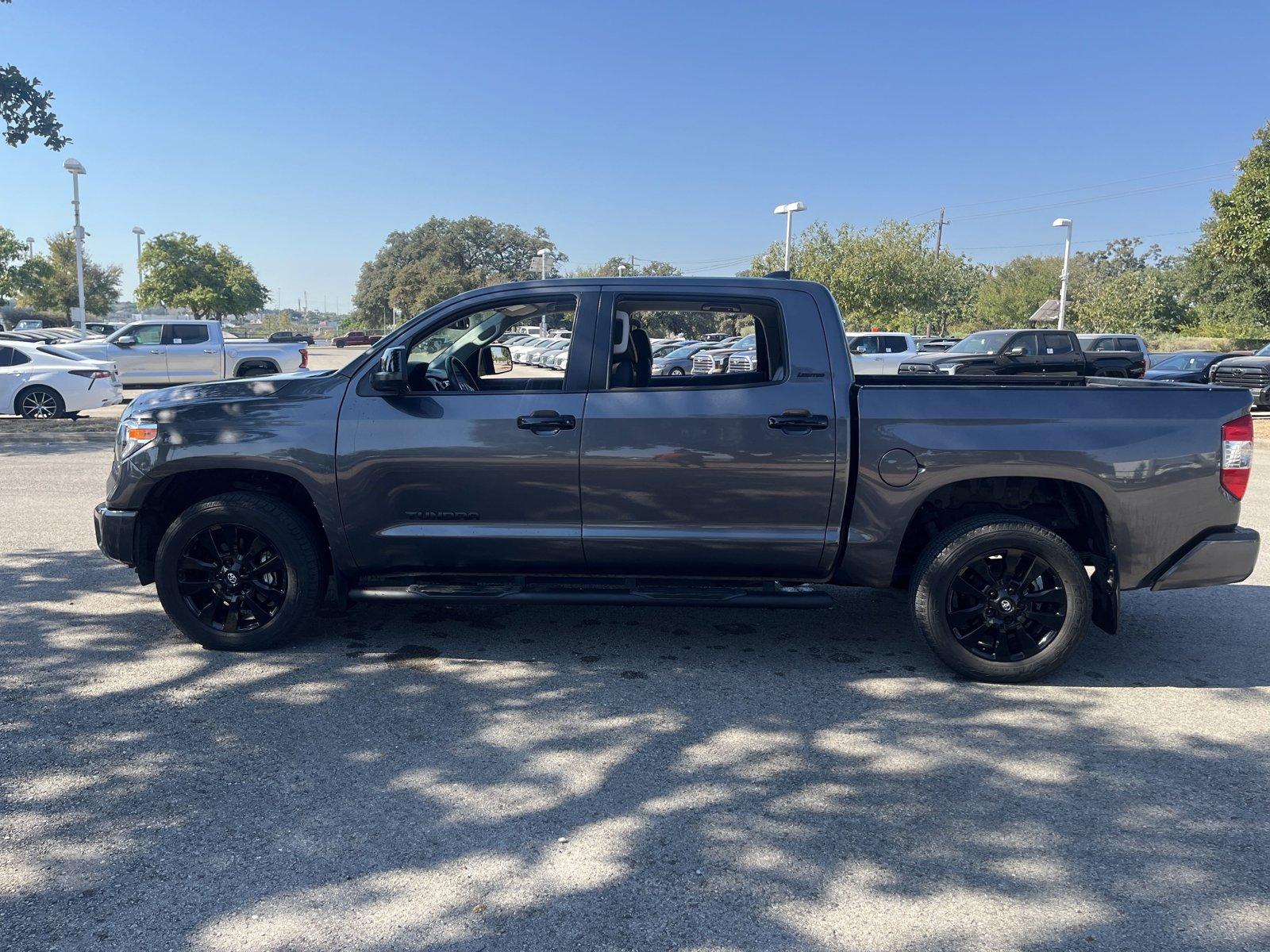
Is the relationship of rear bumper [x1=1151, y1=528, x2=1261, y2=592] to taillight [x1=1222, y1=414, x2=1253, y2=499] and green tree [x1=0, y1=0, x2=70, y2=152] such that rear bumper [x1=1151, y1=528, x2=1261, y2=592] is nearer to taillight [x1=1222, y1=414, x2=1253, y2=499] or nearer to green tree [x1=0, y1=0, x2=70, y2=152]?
taillight [x1=1222, y1=414, x2=1253, y2=499]

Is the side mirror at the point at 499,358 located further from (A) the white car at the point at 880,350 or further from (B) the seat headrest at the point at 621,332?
(A) the white car at the point at 880,350

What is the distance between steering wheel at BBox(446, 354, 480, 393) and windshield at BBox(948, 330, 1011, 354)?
64.0ft

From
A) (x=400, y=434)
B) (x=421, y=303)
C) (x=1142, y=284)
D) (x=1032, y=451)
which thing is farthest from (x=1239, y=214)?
(x=421, y=303)

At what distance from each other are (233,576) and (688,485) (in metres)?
2.44

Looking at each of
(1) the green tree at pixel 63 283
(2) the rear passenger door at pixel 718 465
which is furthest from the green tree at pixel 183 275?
(2) the rear passenger door at pixel 718 465

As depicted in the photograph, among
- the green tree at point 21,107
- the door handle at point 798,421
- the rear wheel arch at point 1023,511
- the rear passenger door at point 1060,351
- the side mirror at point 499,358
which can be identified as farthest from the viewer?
the rear passenger door at point 1060,351

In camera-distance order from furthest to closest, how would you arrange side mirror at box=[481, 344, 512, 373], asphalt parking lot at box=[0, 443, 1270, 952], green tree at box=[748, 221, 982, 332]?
1. green tree at box=[748, 221, 982, 332]
2. side mirror at box=[481, 344, 512, 373]
3. asphalt parking lot at box=[0, 443, 1270, 952]

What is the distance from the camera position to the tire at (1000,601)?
466cm

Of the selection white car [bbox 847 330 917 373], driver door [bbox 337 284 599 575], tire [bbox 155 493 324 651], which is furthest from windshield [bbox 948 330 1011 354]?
tire [bbox 155 493 324 651]

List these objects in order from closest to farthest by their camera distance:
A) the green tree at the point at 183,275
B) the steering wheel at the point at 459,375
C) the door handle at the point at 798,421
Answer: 1. the door handle at the point at 798,421
2. the steering wheel at the point at 459,375
3. the green tree at the point at 183,275

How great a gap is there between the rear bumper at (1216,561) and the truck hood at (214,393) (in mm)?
4519

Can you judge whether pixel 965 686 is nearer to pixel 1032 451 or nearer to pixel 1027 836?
pixel 1032 451

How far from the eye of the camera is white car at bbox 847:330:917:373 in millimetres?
26109

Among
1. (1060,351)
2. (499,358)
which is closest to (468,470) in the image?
(499,358)
